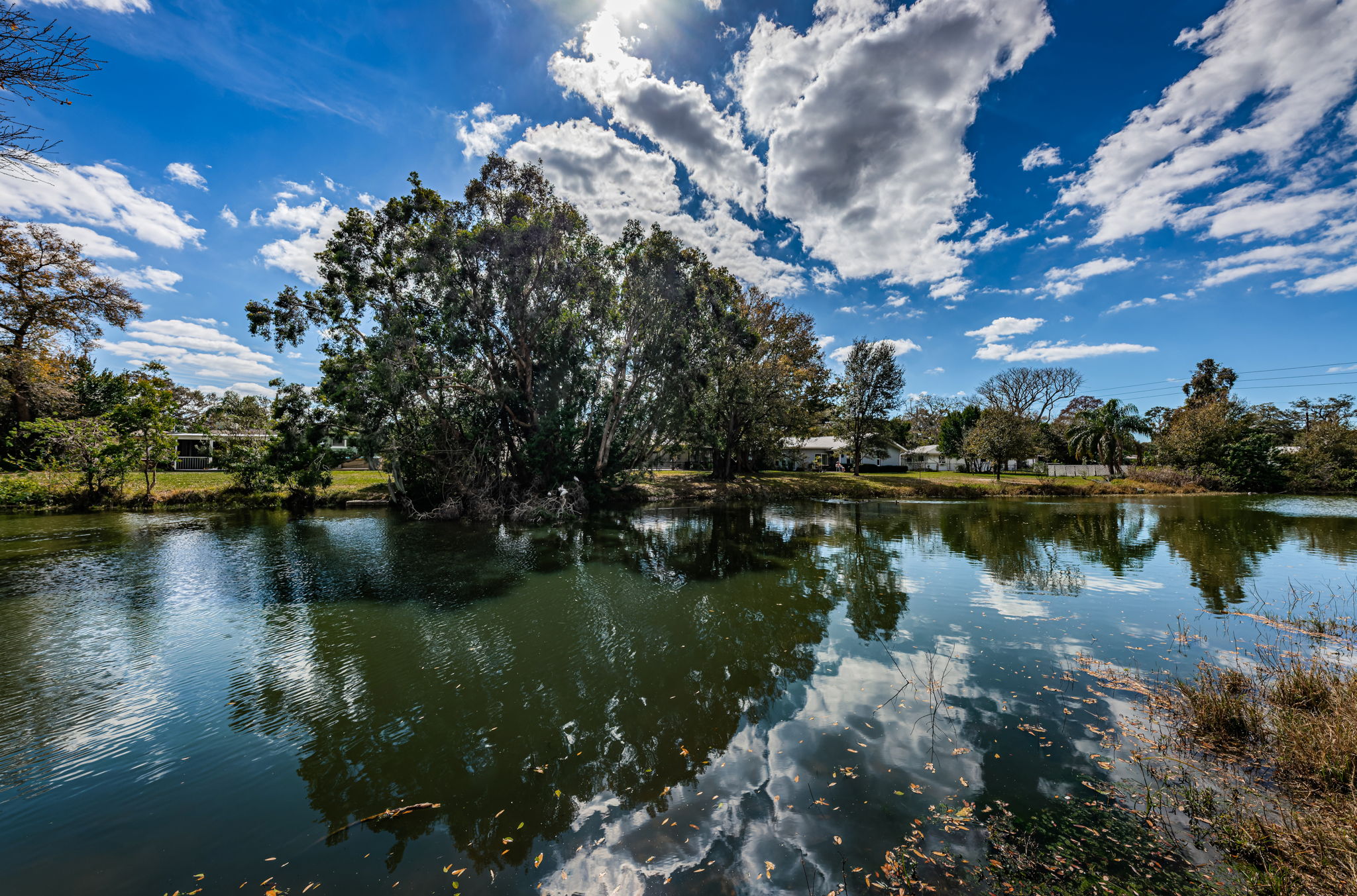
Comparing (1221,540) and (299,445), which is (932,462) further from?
(299,445)

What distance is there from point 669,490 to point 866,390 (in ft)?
68.0

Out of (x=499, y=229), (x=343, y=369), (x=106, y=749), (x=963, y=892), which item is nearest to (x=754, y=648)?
(x=963, y=892)

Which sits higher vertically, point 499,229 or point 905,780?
point 499,229

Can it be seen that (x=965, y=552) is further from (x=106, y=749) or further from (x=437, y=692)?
(x=106, y=749)

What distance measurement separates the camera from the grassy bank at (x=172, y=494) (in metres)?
20.1

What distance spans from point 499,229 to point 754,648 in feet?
70.9

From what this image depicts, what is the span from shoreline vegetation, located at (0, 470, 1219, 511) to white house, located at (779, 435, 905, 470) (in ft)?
32.5


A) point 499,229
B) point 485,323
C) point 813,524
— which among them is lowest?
point 813,524

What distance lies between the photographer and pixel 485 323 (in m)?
24.1

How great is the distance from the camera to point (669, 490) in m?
33.6

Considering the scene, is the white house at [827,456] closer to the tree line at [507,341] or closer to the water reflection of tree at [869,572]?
the tree line at [507,341]

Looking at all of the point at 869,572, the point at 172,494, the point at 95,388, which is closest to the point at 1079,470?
the point at 869,572

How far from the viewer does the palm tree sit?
1948 inches

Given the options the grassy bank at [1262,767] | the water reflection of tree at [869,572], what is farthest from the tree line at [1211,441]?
the grassy bank at [1262,767]
